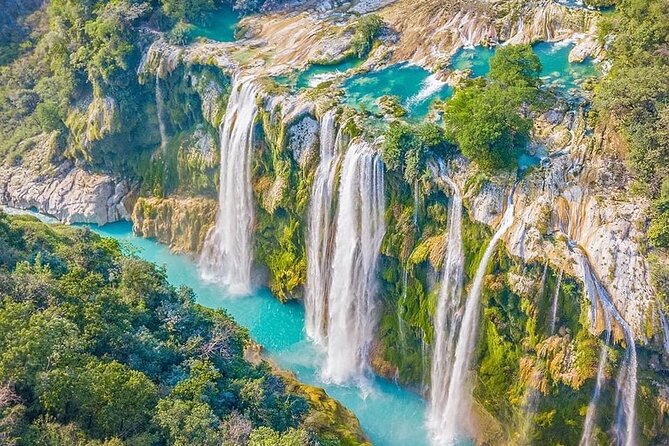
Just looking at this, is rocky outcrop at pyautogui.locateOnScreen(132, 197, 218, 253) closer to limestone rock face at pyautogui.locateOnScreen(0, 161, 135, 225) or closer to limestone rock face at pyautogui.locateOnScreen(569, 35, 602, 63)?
limestone rock face at pyautogui.locateOnScreen(0, 161, 135, 225)

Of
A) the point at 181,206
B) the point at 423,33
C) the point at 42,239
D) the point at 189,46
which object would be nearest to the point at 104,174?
the point at 181,206

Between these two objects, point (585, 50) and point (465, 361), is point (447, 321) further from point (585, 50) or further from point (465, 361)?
point (585, 50)

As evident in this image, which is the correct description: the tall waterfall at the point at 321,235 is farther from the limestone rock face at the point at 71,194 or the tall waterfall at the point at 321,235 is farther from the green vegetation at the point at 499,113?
the limestone rock face at the point at 71,194

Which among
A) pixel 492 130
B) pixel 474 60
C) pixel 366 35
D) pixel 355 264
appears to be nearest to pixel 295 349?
pixel 355 264

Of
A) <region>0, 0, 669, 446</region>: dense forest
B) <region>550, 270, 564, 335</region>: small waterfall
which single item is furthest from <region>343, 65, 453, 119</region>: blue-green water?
<region>550, 270, 564, 335</region>: small waterfall

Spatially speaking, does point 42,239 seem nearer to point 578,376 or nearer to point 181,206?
point 181,206
